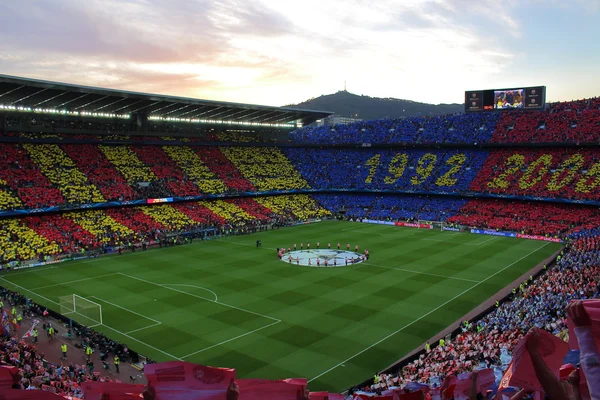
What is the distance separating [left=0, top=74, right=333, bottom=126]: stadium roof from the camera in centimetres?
5019

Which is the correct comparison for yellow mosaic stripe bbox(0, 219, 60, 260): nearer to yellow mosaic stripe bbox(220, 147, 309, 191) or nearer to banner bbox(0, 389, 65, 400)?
yellow mosaic stripe bbox(220, 147, 309, 191)

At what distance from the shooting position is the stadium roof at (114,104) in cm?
5019

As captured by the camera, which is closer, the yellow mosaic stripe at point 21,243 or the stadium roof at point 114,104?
the yellow mosaic stripe at point 21,243

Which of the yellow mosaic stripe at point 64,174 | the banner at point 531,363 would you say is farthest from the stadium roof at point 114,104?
the banner at point 531,363

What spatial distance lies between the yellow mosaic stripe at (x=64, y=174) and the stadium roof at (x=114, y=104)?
5.31m

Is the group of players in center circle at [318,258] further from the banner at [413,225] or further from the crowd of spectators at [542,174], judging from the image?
the crowd of spectators at [542,174]

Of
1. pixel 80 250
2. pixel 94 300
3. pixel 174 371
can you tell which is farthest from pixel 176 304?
pixel 174 371

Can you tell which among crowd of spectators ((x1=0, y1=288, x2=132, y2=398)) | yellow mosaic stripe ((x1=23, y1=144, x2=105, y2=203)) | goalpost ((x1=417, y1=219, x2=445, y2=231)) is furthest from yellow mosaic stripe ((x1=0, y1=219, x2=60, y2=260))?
goalpost ((x1=417, y1=219, x2=445, y2=231))

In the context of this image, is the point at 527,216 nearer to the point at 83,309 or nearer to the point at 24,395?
the point at 83,309

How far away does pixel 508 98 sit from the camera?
2960 inches

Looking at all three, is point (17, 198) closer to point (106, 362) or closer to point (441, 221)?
point (106, 362)

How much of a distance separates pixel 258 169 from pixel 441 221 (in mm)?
31191

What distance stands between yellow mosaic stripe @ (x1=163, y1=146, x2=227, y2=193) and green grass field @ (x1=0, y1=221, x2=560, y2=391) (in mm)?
18471

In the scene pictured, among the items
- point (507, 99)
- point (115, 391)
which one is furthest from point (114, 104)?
point (115, 391)
